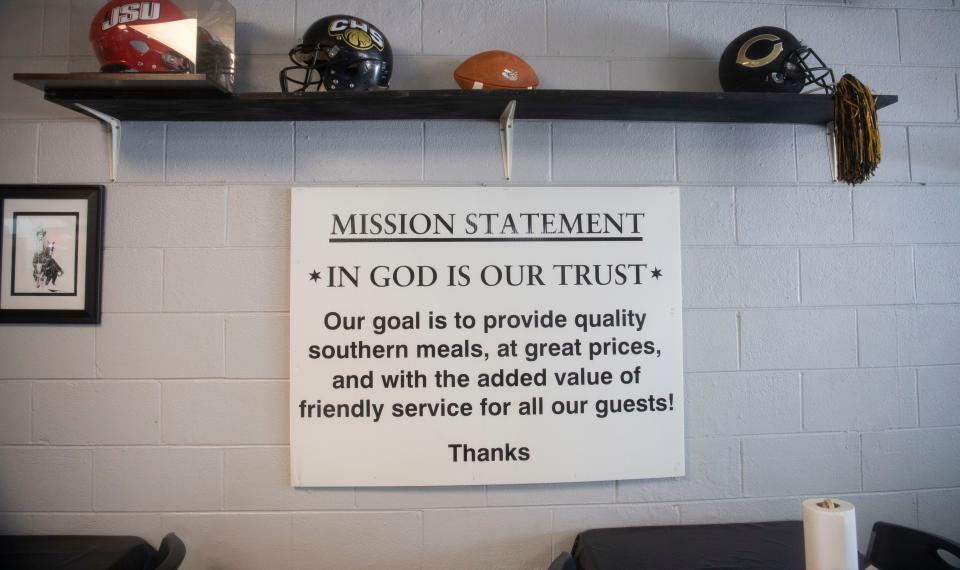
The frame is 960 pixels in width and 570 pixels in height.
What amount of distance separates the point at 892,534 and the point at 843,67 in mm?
1389

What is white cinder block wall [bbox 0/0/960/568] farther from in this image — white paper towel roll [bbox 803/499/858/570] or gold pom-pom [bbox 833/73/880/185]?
white paper towel roll [bbox 803/499/858/570]

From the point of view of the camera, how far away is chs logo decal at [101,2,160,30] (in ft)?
4.38

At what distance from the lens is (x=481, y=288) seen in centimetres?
154

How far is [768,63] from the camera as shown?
1432mm

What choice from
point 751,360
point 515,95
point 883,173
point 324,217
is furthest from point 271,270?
point 883,173

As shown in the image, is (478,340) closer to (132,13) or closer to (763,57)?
(763,57)

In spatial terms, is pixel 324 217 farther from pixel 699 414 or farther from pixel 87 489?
pixel 699 414

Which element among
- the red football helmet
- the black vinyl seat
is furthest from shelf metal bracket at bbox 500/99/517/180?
the black vinyl seat

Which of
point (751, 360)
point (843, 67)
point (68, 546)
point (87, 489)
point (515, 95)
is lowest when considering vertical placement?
point (68, 546)

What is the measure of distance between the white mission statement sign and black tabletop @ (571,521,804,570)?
0.17 m

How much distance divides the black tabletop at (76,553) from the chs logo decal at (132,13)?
1.39m

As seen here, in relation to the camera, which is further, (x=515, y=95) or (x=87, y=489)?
(x=87, y=489)

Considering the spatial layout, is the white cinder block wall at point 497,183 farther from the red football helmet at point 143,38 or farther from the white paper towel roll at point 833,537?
the white paper towel roll at point 833,537

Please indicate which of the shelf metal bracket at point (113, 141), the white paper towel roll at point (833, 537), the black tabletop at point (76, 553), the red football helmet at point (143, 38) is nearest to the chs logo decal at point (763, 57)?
the white paper towel roll at point (833, 537)
